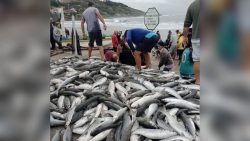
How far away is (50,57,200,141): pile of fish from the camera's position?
4.61m

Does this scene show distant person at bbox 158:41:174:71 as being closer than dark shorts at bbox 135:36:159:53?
No

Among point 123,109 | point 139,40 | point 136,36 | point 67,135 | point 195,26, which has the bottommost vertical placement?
point 67,135

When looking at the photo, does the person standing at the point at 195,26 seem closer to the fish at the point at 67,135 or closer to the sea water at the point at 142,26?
the fish at the point at 67,135

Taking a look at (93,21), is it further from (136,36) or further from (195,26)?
(195,26)

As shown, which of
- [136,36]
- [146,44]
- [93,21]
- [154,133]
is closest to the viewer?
[154,133]

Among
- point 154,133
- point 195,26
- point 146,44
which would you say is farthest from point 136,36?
point 154,133

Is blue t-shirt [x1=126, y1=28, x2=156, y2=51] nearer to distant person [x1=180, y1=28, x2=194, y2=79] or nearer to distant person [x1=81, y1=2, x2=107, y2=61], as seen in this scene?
distant person [x1=180, y1=28, x2=194, y2=79]

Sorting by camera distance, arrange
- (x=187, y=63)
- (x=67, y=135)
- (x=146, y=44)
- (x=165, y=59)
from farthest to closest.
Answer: (x=165, y=59) < (x=146, y=44) < (x=187, y=63) < (x=67, y=135)

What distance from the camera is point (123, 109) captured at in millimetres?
5383

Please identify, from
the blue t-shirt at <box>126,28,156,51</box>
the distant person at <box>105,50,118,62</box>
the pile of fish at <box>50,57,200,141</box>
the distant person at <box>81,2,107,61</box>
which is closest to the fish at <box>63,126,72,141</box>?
the pile of fish at <box>50,57,200,141</box>
